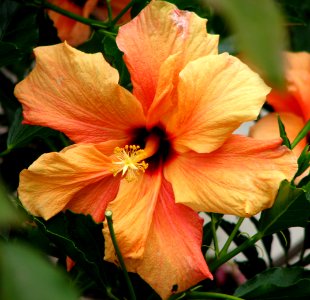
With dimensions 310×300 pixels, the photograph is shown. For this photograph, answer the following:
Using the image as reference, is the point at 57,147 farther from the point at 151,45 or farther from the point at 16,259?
the point at 16,259

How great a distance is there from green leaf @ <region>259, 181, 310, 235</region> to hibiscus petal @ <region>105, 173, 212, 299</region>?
9 cm

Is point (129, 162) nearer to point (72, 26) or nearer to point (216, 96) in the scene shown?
point (216, 96)

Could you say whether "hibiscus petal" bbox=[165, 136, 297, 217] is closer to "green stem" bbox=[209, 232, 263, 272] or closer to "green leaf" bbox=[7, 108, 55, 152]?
"green stem" bbox=[209, 232, 263, 272]

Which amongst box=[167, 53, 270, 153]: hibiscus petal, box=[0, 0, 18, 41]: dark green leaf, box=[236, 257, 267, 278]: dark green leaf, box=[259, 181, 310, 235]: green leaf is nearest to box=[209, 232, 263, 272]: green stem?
box=[259, 181, 310, 235]: green leaf

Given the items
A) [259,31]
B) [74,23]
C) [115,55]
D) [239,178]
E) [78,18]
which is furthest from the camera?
[74,23]

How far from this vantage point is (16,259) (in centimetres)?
10

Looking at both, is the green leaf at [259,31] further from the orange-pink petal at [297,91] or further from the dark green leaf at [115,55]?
the orange-pink petal at [297,91]

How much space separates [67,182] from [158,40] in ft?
0.60

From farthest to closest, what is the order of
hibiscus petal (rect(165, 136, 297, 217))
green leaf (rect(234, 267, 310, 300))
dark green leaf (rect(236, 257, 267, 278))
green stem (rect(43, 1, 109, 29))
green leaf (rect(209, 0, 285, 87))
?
dark green leaf (rect(236, 257, 267, 278))
green stem (rect(43, 1, 109, 29))
green leaf (rect(234, 267, 310, 300))
hibiscus petal (rect(165, 136, 297, 217))
green leaf (rect(209, 0, 285, 87))

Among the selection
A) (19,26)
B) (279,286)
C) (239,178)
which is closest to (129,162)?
(239,178)

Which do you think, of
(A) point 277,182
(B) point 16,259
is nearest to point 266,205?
(A) point 277,182

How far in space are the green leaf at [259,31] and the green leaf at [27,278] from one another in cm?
6

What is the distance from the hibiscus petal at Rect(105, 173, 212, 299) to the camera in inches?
22.2

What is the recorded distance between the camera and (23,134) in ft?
2.47
